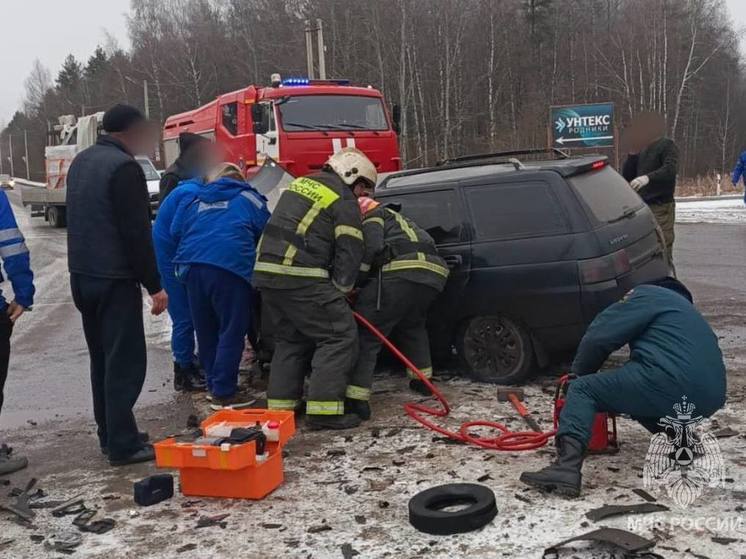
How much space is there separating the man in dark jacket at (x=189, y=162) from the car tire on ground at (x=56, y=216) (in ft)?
69.1

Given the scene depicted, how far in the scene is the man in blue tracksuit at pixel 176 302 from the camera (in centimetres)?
638

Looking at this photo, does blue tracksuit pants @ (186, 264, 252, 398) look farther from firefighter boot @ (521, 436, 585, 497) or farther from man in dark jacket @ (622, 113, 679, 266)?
man in dark jacket @ (622, 113, 679, 266)

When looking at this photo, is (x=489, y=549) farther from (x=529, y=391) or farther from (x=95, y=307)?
(x=95, y=307)

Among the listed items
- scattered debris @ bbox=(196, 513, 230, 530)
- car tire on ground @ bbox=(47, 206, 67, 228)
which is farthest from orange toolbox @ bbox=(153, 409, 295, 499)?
car tire on ground @ bbox=(47, 206, 67, 228)

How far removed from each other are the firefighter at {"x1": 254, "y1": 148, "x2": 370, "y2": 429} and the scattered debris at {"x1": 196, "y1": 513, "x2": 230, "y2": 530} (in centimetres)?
132

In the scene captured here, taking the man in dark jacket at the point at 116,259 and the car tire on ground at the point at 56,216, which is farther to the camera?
the car tire on ground at the point at 56,216

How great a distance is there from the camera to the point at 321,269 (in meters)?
5.21

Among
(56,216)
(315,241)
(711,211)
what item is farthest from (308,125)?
(56,216)

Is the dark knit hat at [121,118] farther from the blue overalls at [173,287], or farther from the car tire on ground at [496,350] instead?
the car tire on ground at [496,350]

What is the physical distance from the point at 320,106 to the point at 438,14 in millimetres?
32879

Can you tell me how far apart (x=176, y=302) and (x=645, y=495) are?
419 centimetres

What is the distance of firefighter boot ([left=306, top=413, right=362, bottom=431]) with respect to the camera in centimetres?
525

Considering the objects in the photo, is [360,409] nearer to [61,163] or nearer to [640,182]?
[640,182]

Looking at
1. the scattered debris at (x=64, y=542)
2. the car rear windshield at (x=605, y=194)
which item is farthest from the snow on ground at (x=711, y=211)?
the scattered debris at (x=64, y=542)
